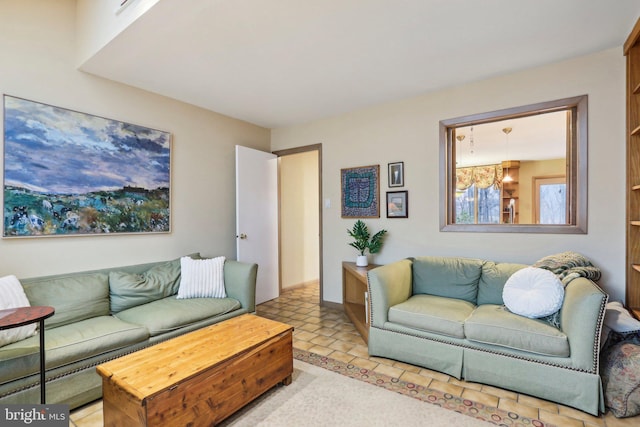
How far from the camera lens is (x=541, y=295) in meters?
2.12

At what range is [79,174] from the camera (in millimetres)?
2662

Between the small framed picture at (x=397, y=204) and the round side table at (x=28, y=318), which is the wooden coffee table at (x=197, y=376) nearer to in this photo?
the round side table at (x=28, y=318)

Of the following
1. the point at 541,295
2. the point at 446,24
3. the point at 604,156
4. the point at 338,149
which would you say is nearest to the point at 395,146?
the point at 338,149

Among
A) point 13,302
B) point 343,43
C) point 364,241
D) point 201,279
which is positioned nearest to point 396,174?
point 364,241

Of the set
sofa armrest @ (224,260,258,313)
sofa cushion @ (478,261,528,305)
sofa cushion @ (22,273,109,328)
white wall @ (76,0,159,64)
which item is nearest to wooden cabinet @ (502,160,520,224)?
sofa cushion @ (478,261,528,305)

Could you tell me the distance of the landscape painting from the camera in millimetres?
2361

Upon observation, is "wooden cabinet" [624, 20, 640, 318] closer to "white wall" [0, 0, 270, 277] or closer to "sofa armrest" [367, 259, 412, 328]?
"sofa armrest" [367, 259, 412, 328]

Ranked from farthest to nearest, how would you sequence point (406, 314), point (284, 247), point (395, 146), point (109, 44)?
1. point (284, 247)
2. point (395, 146)
3. point (406, 314)
4. point (109, 44)

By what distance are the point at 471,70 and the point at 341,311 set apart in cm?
292

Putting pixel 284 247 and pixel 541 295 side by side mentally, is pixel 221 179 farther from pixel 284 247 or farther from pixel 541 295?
pixel 541 295

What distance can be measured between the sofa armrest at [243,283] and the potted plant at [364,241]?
119cm

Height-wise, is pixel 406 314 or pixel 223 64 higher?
pixel 223 64

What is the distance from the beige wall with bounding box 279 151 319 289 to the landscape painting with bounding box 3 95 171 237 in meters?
1.89

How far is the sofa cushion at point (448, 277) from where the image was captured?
2.77 m
